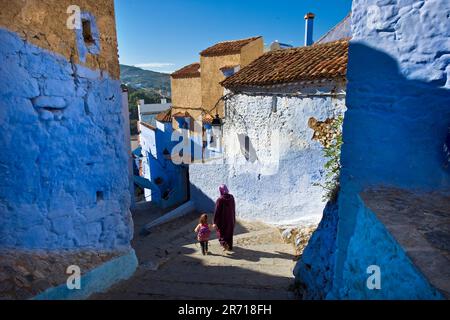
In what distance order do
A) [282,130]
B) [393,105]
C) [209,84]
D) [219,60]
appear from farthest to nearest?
[209,84] < [219,60] < [282,130] < [393,105]

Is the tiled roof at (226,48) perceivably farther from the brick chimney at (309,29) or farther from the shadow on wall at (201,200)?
the shadow on wall at (201,200)

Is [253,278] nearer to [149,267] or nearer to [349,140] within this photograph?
[149,267]

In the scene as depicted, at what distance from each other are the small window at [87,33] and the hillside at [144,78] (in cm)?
4439

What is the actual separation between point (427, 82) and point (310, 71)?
15.3 ft

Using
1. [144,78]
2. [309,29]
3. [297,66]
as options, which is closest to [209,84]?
[309,29]

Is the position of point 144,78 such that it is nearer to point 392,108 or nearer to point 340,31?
point 340,31

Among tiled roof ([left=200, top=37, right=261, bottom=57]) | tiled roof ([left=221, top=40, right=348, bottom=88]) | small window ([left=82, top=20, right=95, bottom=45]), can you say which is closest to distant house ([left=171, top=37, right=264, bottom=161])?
tiled roof ([left=200, top=37, right=261, bottom=57])

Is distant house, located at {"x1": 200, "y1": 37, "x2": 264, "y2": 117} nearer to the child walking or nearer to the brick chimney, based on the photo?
the brick chimney

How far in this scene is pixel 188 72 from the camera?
17.6 metres

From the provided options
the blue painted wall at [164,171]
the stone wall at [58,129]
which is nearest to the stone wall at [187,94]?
the blue painted wall at [164,171]

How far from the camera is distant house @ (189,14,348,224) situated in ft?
23.3

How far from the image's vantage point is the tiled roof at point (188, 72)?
1723 cm

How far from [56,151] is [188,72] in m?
15.1

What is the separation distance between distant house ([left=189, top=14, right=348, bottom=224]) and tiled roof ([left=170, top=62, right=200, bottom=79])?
316 inches
